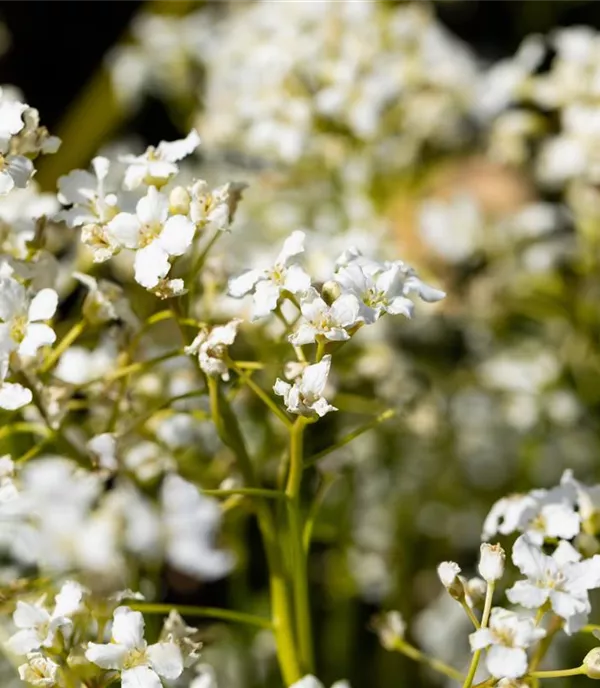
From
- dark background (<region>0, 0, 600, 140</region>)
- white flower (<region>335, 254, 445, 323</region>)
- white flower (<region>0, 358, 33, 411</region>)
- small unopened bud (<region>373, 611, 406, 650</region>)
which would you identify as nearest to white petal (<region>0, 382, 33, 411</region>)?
white flower (<region>0, 358, 33, 411</region>)

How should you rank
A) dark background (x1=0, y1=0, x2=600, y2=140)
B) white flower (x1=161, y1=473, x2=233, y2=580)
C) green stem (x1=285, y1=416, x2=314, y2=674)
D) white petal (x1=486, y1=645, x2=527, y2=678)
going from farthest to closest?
dark background (x1=0, y1=0, x2=600, y2=140) < white flower (x1=161, y1=473, x2=233, y2=580) < green stem (x1=285, y1=416, x2=314, y2=674) < white petal (x1=486, y1=645, x2=527, y2=678)

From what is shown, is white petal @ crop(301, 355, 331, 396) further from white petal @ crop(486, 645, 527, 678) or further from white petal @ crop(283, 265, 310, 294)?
white petal @ crop(486, 645, 527, 678)

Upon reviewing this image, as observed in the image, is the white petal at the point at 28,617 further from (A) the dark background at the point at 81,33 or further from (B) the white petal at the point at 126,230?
(A) the dark background at the point at 81,33

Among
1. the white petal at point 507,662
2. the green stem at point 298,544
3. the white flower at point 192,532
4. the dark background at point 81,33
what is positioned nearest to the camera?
the white petal at point 507,662

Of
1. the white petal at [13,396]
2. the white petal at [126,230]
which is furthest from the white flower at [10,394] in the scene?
the white petal at [126,230]

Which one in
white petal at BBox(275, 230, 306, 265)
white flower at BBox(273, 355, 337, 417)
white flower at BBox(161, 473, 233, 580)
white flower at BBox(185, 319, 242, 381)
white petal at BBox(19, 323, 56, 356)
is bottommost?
white flower at BBox(161, 473, 233, 580)
